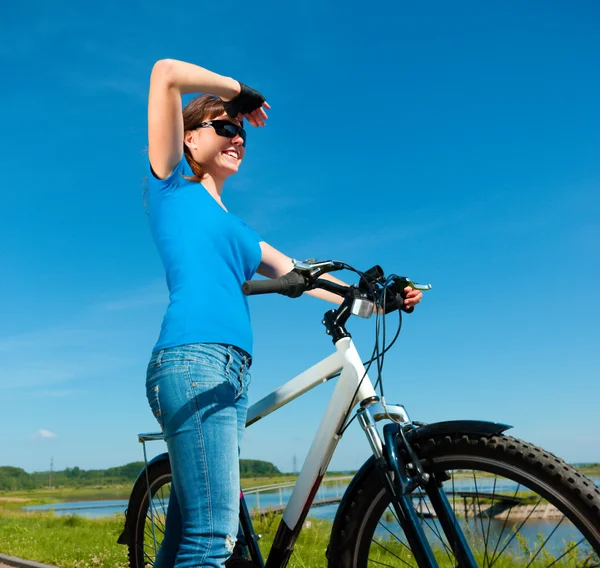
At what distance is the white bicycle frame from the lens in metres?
2.61

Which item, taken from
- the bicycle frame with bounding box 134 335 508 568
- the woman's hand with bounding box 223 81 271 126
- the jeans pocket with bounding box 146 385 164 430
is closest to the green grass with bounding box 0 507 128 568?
the bicycle frame with bounding box 134 335 508 568

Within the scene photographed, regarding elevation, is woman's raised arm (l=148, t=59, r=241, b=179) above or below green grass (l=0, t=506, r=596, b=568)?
above

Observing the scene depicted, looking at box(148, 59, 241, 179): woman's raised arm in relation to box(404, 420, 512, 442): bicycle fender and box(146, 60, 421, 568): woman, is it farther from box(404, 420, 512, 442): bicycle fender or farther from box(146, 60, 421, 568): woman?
box(404, 420, 512, 442): bicycle fender

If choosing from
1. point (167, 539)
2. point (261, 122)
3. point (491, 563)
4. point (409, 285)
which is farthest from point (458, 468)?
point (261, 122)

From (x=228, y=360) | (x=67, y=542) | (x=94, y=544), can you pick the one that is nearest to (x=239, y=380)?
(x=228, y=360)

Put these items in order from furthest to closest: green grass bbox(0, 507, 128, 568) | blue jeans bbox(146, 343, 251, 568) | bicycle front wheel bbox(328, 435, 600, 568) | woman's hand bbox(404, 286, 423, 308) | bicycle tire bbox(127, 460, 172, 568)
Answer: green grass bbox(0, 507, 128, 568), bicycle tire bbox(127, 460, 172, 568), woman's hand bbox(404, 286, 423, 308), blue jeans bbox(146, 343, 251, 568), bicycle front wheel bbox(328, 435, 600, 568)

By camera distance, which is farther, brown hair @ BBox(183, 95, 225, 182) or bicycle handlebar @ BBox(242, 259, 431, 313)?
brown hair @ BBox(183, 95, 225, 182)

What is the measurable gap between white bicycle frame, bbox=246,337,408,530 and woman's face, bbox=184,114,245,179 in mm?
996

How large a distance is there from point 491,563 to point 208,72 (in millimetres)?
2287

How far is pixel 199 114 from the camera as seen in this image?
114 inches

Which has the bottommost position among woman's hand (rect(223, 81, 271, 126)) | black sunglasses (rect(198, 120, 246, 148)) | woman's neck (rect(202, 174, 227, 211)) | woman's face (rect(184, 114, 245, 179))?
woman's neck (rect(202, 174, 227, 211))

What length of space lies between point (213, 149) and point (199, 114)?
7.3 inches

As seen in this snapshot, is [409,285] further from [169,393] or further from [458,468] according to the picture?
[169,393]

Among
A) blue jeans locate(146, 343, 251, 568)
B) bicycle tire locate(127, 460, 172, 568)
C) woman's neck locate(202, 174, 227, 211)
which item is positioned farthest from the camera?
bicycle tire locate(127, 460, 172, 568)
